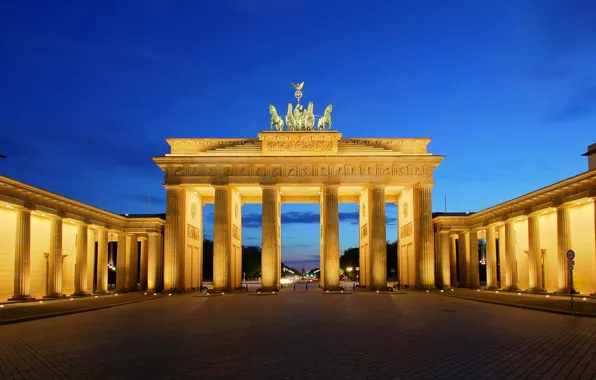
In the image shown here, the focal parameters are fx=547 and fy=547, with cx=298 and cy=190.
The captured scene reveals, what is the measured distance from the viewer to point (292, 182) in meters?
57.0

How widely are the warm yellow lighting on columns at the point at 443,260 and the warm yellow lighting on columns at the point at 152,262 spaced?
30100mm

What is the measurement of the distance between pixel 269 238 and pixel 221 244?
197 inches

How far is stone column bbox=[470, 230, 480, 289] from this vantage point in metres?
61.1

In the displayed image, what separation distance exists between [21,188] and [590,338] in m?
36.1

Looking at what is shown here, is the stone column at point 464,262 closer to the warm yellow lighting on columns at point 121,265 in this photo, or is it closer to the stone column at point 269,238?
the stone column at point 269,238

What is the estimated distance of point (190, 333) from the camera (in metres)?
19.0

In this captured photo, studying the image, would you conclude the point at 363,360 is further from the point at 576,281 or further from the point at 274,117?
the point at 274,117

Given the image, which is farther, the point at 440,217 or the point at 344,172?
the point at 440,217

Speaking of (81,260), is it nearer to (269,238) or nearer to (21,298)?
(21,298)

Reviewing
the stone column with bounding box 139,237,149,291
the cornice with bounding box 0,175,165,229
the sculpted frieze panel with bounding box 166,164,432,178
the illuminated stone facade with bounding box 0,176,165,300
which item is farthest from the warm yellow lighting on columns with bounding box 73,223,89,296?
the stone column with bounding box 139,237,149,291

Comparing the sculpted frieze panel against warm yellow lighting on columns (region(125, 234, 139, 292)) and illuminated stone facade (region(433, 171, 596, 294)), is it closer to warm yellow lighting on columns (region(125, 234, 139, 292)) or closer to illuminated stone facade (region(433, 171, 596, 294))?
illuminated stone facade (region(433, 171, 596, 294))

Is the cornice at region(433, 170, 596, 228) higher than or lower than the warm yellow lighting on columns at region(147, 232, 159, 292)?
higher

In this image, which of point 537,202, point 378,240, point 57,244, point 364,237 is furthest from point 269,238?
point 537,202

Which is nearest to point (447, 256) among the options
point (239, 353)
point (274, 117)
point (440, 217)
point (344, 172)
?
point (440, 217)
